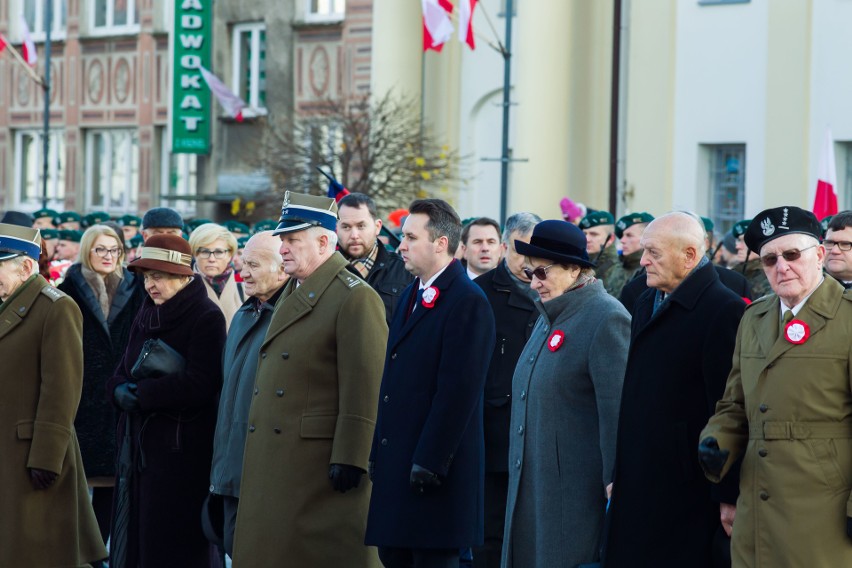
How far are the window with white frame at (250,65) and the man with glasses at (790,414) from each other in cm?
2825

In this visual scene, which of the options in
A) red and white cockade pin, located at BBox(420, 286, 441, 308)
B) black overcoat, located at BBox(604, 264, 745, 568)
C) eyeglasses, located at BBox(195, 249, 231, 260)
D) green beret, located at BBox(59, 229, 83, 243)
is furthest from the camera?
green beret, located at BBox(59, 229, 83, 243)

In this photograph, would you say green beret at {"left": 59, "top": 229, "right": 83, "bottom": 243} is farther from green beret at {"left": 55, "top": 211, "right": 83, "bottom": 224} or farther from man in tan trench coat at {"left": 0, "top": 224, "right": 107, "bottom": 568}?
man in tan trench coat at {"left": 0, "top": 224, "right": 107, "bottom": 568}

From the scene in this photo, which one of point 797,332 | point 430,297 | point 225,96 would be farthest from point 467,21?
point 797,332

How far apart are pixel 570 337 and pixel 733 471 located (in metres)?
1.14

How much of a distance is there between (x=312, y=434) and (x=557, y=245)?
1473 millimetres

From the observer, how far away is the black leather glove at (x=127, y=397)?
855cm

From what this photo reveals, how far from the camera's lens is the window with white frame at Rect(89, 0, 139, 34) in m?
37.0

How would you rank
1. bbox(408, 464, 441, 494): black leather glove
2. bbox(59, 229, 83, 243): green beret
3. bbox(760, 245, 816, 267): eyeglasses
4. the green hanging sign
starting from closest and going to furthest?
bbox(760, 245, 816, 267): eyeglasses, bbox(408, 464, 441, 494): black leather glove, bbox(59, 229, 83, 243): green beret, the green hanging sign

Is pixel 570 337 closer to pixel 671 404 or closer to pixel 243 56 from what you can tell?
pixel 671 404

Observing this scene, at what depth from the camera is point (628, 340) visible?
281 inches

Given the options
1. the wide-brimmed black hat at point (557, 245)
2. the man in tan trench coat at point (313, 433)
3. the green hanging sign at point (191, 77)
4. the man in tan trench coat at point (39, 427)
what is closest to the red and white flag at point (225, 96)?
the green hanging sign at point (191, 77)

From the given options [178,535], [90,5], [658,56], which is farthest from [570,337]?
[90,5]

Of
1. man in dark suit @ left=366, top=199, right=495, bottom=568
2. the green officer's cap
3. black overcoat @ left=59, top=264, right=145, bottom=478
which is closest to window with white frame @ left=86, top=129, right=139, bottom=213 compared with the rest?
the green officer's cap

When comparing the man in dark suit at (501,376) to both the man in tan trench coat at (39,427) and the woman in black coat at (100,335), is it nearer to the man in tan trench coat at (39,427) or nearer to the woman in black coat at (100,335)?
the man in tan trench coat at (39,427)
